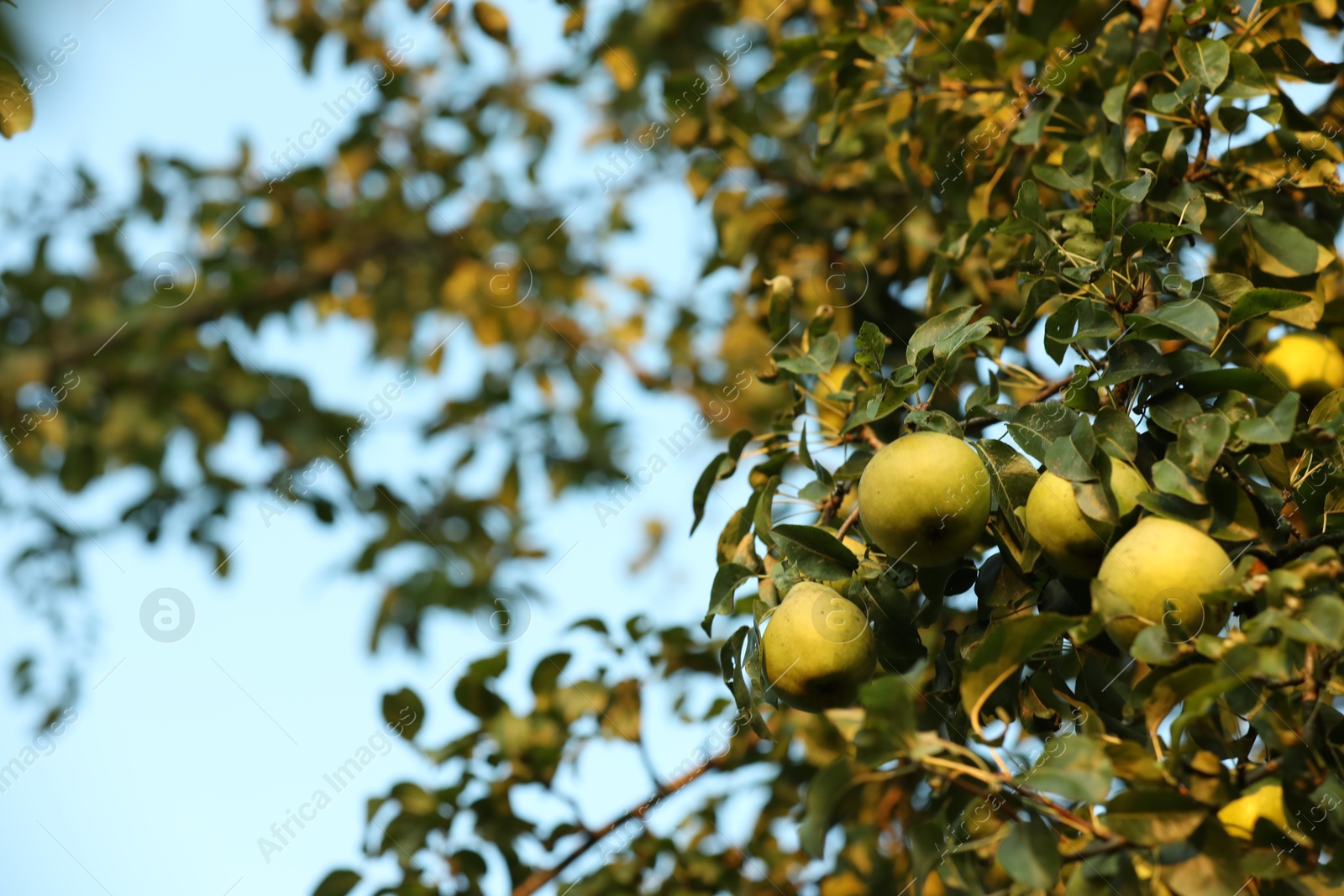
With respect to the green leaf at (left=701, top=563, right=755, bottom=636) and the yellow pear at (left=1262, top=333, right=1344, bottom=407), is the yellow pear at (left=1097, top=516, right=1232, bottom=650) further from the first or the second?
→ the yellow pear at (left=1262, top=333, right=1344, bottom=407)

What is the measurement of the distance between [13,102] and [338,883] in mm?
1424

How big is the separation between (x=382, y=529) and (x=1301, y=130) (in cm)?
368

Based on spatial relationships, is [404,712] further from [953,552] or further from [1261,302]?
[1261,302]

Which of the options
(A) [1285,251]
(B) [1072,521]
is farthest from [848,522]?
(A) [1285,251]

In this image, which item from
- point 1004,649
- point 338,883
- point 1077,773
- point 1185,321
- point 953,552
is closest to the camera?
point 1077,773

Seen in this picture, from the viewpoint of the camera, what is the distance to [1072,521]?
47.9 inches

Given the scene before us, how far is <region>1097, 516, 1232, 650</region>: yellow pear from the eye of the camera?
1.14 meters

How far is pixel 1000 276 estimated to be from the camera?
2.00m

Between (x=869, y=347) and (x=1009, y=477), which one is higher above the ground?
(x=869, y=347)

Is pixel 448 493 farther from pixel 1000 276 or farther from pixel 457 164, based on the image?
pixel 1000 276

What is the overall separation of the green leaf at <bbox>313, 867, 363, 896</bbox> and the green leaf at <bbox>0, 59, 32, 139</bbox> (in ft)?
4.48

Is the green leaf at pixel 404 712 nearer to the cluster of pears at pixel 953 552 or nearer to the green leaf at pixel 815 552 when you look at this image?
the cluster of pears at pixel 953 552

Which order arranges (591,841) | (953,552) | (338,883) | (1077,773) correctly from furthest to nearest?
(591,841) < (338,883) < (953,552) < (1077,773)

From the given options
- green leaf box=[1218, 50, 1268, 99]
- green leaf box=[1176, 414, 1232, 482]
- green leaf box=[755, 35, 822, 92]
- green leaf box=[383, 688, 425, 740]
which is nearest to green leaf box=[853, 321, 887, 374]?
green leaf box=[1176, 414, 1232, 482]
